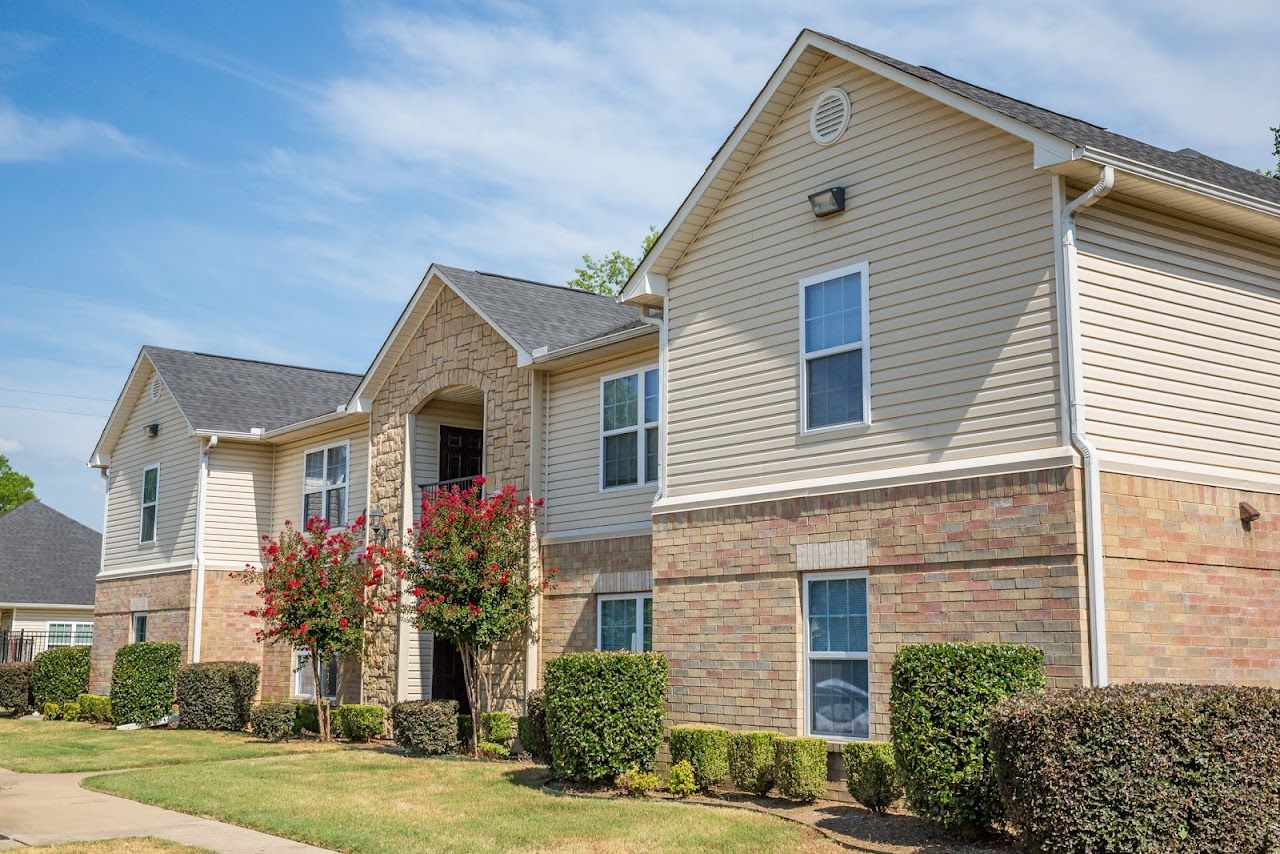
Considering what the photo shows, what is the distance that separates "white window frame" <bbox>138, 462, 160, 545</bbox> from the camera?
28719mm

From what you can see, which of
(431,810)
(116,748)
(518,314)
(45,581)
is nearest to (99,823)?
(431,810)

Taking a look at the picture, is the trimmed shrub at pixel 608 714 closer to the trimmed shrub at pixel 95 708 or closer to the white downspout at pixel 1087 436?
the white downspout at pixel 1087 436

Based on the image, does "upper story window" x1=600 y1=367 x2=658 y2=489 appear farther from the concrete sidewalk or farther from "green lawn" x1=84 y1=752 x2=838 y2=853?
the concrete sidewalk

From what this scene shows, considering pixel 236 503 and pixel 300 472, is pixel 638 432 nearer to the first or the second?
pixel 300 472

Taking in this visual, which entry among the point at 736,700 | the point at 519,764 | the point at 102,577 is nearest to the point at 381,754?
the point at 519,764

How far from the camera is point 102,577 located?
100ft

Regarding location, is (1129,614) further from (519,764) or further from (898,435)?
(519,764)

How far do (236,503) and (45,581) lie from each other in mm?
19474

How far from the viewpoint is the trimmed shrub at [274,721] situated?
21531 millimetres

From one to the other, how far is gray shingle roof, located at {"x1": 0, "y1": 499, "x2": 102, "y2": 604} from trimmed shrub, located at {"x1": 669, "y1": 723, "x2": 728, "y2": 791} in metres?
33.0

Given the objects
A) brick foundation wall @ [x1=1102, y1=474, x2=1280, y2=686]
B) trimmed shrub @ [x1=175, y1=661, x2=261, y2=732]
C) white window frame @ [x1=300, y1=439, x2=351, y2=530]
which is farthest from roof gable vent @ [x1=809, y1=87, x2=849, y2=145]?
trimmed shrub @ [x1=175, y1=661, x2=261, y2=732]

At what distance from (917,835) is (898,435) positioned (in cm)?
382

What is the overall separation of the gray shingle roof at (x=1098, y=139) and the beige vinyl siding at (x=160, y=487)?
18949mm

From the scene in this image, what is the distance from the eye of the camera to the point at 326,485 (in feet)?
82.0
